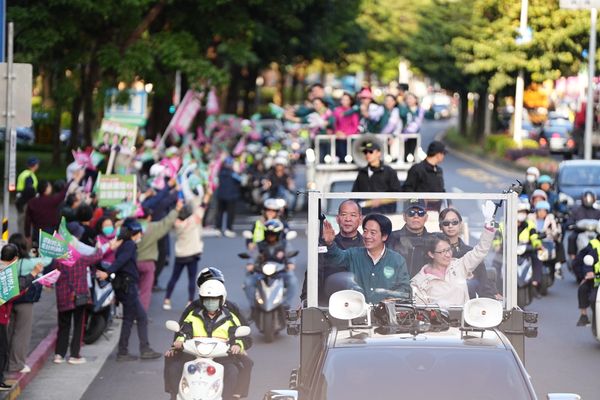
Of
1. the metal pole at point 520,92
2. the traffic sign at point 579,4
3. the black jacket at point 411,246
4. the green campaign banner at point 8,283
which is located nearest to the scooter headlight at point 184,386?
the black jacket at point 411,246

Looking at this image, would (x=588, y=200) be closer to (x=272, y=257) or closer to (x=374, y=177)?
(x=374, y=177)

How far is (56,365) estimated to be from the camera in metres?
15.1

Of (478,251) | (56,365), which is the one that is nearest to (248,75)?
(56,365)

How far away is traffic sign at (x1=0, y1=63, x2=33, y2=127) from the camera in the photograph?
14875mm

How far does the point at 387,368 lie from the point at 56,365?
7.51m

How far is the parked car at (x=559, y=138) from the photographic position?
53094 mm

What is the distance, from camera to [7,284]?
12414 millimetres

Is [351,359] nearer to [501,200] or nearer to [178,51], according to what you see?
[501,200]

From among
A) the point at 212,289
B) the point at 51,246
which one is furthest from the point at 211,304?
the point at 51,246

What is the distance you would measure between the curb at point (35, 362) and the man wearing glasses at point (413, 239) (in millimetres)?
4032

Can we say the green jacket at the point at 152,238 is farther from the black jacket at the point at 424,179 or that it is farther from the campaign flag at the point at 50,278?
the campaign flag at the point at 50,278

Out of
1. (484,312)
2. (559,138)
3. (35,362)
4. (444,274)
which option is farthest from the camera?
(559,138)

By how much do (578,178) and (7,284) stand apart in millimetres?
19052

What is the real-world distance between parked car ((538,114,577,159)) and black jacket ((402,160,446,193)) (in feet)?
116
